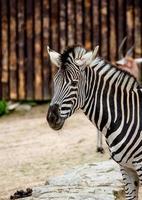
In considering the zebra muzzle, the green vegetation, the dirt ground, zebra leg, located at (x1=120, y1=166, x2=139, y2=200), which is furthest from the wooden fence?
the zebra muzzle

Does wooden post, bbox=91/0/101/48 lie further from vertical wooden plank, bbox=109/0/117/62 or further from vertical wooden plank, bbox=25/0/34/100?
vertical wooden plank, bbox=25/0/34/100

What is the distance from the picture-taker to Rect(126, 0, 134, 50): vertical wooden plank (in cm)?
1628

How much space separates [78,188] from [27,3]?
895 cm

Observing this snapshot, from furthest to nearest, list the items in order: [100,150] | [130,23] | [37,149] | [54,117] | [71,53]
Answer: [130,23] → [37,149] → [100,150] → [71,53] → [54,117]

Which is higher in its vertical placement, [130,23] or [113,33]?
[130,23]

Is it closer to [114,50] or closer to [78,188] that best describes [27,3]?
[114,50]

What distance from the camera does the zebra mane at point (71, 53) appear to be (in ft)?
20.8

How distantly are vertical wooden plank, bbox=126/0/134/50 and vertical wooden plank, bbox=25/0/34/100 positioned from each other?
2090 mm

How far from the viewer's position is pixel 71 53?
20.9 feet

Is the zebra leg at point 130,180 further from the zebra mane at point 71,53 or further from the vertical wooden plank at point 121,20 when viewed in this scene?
the vertical wooden plank at point 121,20

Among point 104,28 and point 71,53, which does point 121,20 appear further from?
point 71,53

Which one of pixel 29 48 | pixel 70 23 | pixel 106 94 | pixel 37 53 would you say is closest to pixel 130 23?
pixel 70 23

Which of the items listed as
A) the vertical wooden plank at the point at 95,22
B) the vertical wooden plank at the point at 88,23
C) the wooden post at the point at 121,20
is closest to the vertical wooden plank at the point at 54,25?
the vertical wooden plank at the point at 88,23

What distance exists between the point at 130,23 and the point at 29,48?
7.51 ft
